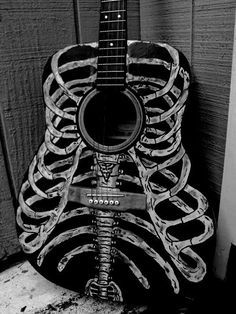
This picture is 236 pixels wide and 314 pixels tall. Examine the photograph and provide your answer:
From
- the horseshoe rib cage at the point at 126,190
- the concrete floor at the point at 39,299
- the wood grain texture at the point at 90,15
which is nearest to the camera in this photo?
the horseshoe rib cage at the point at 126,190

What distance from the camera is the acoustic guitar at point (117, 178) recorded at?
688 millimetres

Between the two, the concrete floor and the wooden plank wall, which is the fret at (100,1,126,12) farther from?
the concrete floor

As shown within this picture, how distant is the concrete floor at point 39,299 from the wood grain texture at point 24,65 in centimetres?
16

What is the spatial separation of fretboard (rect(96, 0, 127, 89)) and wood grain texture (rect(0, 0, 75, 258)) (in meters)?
0.23

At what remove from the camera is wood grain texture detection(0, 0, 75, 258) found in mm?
846

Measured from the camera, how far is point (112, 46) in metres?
0.70

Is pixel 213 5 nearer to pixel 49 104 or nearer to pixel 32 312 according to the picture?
pixel 49 104

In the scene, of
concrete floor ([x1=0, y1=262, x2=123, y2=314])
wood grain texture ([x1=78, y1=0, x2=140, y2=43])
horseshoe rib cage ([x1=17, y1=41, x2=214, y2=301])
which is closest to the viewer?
horseshoe rib cage ([x1=17, y1=41, x2=214, y2=301])

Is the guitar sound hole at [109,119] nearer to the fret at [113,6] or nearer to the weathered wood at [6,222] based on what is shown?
the fret at [113,6]

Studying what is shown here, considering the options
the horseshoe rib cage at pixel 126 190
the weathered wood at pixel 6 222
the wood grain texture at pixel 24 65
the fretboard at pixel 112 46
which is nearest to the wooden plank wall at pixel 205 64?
the horseshoe rib cage at pixel 126 190

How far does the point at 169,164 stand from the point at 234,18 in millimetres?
346

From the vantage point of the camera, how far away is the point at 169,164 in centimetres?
69

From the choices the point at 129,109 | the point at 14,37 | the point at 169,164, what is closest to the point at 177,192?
the point at 169,164

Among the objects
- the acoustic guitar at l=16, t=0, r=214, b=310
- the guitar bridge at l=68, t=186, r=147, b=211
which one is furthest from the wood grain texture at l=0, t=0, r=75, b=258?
the guitar bridge at l=68, t=186, r=147, b=211
